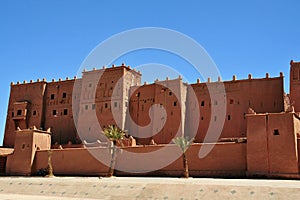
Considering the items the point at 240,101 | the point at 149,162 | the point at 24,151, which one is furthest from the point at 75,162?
the point at 240,101

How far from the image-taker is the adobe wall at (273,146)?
27.0 m

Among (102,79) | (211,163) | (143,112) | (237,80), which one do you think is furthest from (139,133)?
(211,163)

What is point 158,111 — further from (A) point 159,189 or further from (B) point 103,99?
(A) point 159,189

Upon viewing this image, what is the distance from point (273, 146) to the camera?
27.8 meters

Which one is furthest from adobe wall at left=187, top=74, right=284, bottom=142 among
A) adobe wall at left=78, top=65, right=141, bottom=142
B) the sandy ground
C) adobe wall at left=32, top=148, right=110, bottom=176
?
the sandy ground

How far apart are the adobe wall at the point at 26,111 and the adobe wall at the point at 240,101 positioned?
2090cm

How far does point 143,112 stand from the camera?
44.8m

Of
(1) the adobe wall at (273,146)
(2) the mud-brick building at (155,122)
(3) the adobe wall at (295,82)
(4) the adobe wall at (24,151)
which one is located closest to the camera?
(1) the adobe wall at (273,146)

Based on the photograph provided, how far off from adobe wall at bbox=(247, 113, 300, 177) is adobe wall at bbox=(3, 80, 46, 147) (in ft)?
101

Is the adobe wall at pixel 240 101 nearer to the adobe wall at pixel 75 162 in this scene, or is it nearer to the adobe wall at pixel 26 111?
the adobe wall at pixel 75 162

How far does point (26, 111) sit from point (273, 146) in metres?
34.0

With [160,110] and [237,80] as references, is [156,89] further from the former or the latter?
[237,80]

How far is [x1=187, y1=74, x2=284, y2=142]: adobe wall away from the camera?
39.0 meters

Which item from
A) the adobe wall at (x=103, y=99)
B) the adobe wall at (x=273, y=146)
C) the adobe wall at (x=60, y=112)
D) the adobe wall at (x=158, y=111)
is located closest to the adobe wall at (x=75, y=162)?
the adobe wall at (x=103, y=99)
